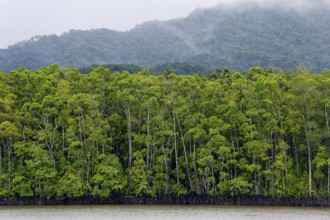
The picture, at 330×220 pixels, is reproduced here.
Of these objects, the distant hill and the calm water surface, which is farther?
the distant hill

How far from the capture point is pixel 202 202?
1399 inches

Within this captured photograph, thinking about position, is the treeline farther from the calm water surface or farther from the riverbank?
the calm water surface

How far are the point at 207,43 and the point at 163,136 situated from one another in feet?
319

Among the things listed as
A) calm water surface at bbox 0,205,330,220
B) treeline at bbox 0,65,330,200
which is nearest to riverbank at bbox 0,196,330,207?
treeline at bbox 0,65,330,200

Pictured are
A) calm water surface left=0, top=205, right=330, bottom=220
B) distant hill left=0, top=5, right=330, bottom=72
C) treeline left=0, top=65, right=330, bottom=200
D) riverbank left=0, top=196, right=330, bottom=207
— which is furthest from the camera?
distant hill left=0, top=5, right=330, bottom=72

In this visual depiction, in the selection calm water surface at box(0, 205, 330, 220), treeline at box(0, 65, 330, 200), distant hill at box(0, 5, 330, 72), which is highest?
distant hill at box(0, 5, 330, 72)

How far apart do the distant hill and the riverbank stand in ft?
209

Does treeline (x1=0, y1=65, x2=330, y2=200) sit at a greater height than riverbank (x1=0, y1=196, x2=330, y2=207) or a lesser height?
greater

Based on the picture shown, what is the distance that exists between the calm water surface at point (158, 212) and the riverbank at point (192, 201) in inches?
59.7

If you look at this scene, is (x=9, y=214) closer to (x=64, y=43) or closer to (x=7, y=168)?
(x=7, y=168)

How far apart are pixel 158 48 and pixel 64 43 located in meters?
25.0

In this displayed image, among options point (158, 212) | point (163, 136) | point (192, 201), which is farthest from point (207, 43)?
point (158, 212)

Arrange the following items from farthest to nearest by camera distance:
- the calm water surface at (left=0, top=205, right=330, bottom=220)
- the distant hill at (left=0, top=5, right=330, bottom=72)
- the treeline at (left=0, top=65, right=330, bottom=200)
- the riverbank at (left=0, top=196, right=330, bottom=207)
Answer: the distant hill at (left=0, top=5, right=330, bottom=72) → the treeline at (left=0, top=65, right=330, bottom=200) → the riverbank at (left=0, top=196, right=330, bottom=207) → the calm water surface at (left=0, top=205, right=330, bottom=220)

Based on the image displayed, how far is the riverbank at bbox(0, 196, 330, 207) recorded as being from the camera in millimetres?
33750
